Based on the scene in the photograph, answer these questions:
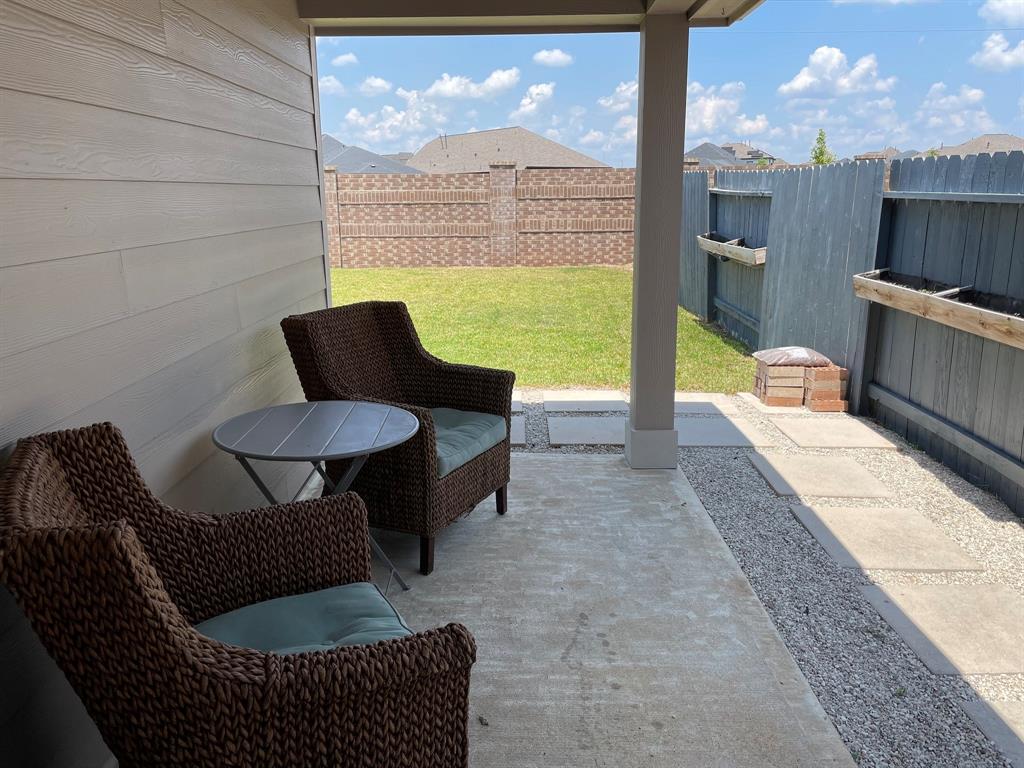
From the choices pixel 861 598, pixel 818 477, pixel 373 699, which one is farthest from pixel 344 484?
pixel 818 477

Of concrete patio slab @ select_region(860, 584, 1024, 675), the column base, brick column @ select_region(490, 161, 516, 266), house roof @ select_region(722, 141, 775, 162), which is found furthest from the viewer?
house roof @ select_region(722, 141, 775, 162)

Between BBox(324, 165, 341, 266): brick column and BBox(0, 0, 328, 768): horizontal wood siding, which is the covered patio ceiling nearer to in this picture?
BBox(0, 0, 328, 768): horizontal wood siding

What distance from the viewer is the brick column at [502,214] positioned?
1027 cm

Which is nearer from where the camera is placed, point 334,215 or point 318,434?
point 318,434

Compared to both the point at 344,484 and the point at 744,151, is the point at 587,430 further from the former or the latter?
the point at 744,151

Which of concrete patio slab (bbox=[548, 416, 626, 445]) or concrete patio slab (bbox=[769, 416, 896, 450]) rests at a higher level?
concrete patio slab (bbox=[548, 416, 626, 445])

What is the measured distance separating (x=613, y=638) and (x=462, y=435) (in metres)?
0.97

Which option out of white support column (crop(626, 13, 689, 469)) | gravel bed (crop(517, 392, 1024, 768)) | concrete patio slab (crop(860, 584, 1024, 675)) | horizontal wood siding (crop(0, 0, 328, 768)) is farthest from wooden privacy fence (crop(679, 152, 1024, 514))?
Result: horizontal wood siding (crop(0, 0, 328, 768))

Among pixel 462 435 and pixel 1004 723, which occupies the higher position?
pixel 462 435

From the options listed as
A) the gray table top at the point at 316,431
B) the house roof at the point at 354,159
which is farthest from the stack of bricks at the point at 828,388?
the house roof at the point at 354,159

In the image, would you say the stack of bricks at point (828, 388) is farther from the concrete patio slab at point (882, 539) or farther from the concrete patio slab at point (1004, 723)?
the concrete patio slab at point (1004, 723)

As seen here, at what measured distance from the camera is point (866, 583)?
262 cm

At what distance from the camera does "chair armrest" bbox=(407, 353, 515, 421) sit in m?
3.08

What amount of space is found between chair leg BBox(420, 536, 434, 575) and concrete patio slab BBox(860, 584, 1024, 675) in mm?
1522
